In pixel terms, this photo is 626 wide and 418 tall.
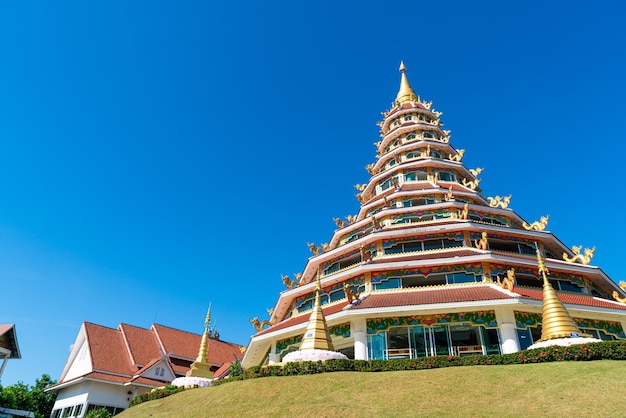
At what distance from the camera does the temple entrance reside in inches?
899

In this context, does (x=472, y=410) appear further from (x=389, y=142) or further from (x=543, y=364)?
(x=389, y=142)

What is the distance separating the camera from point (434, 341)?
912 inches

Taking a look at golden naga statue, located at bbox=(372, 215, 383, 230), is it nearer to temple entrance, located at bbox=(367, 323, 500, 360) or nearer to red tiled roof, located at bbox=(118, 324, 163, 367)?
temple entrance, located at bbox=(367, 323, 500, 360)

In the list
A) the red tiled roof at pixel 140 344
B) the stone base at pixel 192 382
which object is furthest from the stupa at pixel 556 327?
the red tiled roof at pixel 140 344

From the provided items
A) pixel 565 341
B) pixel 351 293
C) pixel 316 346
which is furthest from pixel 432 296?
pixel 316 346

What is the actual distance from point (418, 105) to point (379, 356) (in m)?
30.6

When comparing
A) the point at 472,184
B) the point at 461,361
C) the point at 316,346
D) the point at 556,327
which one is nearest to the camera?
the point at 461,361

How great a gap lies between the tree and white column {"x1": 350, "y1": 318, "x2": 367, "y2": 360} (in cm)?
3115

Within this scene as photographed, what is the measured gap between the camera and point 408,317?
77.9 ft

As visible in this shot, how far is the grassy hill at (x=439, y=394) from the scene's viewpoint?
12.5m

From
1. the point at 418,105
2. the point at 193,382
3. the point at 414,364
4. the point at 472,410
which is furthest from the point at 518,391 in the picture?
the point at 418,105

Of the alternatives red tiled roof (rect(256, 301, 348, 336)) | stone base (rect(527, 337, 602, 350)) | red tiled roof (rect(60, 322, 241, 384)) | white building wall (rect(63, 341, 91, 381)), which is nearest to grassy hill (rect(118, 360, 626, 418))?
stone base (rect(527, 337, 602, 350))

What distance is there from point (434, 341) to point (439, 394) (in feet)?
29.9

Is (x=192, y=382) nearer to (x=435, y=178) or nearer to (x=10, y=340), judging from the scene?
(x=10, y=340)
